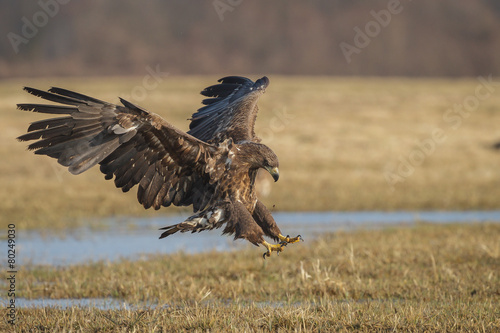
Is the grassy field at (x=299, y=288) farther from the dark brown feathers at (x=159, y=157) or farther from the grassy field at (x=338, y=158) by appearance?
the grassy field at (x=338, y=158)

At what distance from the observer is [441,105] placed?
138 ft

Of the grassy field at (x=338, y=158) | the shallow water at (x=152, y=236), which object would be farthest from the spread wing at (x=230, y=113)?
the grassy field at (x=338, y=158)

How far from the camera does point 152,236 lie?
13258mm

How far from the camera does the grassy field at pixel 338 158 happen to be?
17266 millimetres

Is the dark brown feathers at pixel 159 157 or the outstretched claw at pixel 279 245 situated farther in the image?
the outstretched claw at pixel 279 245

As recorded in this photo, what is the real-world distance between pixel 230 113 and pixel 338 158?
56.1ft

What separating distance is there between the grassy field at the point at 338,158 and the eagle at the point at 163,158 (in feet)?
22.5

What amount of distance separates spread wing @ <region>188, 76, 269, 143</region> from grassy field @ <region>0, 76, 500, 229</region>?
551 centimetres

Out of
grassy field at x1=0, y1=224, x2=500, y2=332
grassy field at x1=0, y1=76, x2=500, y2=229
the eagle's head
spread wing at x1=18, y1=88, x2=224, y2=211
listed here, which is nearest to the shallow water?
grassy field at x1=0, y1=76, x2=500, y2=229

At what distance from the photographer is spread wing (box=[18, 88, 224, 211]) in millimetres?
6930

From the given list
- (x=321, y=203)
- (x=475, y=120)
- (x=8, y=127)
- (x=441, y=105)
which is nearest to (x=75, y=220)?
(x=321, y=203)

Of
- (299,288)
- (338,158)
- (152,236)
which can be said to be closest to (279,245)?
(299,288)

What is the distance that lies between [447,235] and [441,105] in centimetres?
3078

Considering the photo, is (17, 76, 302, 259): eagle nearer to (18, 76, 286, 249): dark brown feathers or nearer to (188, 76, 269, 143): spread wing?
(18, 76, 286, 249): dark brown feathers
